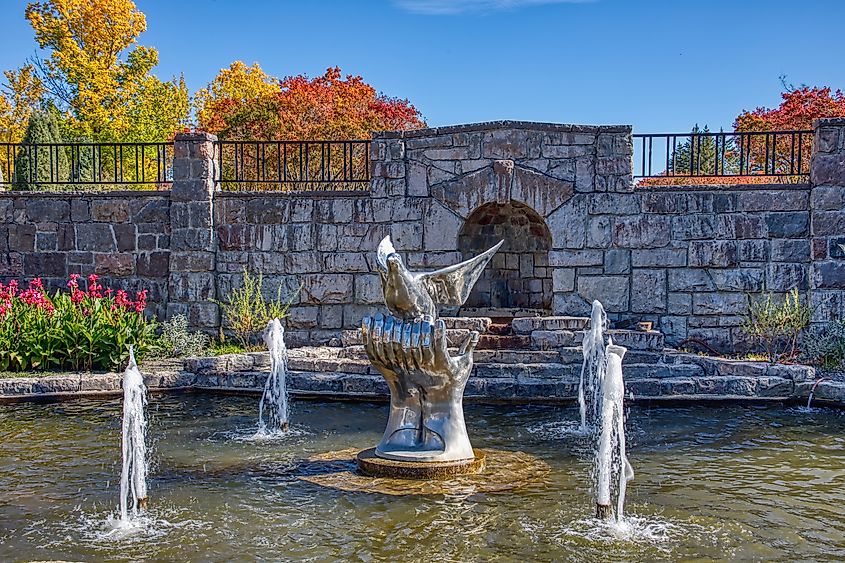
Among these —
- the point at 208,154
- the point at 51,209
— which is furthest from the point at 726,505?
the point at 51,209

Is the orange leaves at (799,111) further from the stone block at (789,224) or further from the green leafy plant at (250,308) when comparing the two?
the green leafy plant at (250,308)

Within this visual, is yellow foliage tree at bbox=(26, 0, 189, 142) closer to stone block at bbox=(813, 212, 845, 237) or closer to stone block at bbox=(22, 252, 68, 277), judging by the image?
stone block at bbox=(22, 252, 68, 277)

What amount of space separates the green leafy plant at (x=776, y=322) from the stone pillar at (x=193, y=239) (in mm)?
7201

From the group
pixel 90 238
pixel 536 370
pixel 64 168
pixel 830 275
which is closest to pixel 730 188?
pixel 830 275

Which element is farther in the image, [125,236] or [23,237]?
[23,237]

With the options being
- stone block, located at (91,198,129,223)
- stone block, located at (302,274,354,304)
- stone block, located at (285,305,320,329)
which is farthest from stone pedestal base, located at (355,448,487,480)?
stone block, located at (91,198,129,223)

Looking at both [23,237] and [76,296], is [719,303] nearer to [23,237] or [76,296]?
[76,296]

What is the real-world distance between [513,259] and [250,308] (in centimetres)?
382

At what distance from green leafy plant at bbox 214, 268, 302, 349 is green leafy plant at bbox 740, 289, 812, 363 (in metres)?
6.04

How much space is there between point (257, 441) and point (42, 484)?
194 centimetres

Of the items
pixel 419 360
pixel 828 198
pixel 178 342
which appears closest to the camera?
pixel 419 360

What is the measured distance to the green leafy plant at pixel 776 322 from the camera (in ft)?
37.9

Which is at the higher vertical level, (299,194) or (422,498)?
(299,194)

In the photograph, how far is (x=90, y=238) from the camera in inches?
543
